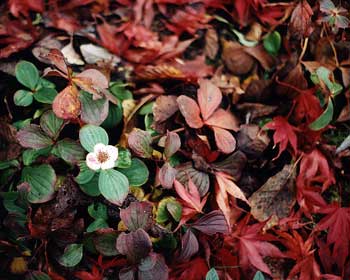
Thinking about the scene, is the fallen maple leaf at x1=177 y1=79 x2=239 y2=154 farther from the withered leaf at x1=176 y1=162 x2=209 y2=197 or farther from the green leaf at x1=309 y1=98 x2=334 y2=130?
the green leaf at x1=309 y1=98 x2=334 y2=130

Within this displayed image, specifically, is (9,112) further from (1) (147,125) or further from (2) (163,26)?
(2) (163,26)

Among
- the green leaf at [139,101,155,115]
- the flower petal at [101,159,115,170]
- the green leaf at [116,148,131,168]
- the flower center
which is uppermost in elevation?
the flower center

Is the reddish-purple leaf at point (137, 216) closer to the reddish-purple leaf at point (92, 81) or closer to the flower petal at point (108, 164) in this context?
the flower petal at point (108, 164)

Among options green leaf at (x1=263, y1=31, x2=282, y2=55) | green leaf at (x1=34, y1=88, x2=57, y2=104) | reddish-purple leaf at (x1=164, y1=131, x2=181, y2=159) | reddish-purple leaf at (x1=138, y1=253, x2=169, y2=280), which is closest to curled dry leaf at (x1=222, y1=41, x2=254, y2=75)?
green leaf at (x1=263, y1=31, x2=282, y2=55)

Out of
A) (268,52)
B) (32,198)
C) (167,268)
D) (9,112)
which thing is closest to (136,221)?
(167,268)

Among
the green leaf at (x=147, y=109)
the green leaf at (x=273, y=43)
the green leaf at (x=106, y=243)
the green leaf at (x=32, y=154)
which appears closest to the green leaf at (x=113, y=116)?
the green leaf at (x=147, y=109)

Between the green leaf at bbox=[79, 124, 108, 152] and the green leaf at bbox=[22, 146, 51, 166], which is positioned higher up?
the green leaf at bbox=[79, 124, 108, 152]

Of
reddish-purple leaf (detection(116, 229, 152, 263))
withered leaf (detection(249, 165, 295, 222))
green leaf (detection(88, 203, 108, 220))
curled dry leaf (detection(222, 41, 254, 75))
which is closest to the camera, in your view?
reddish-purple leaf (detection(116, 229, 152, 263))
